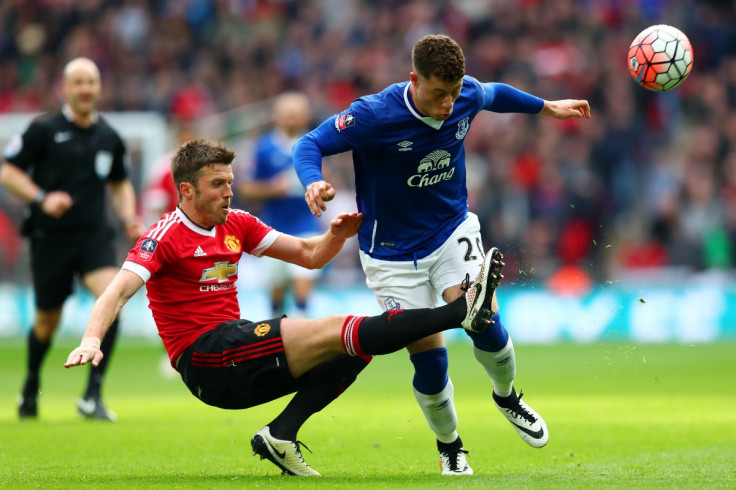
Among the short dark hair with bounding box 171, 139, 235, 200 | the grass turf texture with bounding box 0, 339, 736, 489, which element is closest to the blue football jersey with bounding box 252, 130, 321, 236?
the grass turf texture with bounding box 0, 339, 736, 489

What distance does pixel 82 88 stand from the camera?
348 inches

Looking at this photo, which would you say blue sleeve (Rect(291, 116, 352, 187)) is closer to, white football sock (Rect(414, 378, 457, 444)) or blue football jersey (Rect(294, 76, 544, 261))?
blue football jersey (Rect(294, 76, 544, 261))

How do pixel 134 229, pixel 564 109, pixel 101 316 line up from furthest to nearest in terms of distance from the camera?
pixel 134 229 → pixel 564 109 → pixel 101 316

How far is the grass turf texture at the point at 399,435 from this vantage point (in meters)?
5.68

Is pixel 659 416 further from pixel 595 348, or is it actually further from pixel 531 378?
pixel 595 348

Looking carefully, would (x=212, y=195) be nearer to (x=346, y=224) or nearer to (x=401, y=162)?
(x=346, y=224)

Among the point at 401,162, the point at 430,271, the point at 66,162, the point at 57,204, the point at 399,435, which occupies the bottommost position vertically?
the point at 399,435

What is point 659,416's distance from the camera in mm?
8852

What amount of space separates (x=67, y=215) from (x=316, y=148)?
12.0ft

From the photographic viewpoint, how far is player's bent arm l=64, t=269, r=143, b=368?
16.9 feet

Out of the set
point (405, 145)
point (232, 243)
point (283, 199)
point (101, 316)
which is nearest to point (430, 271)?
point (405, 145)

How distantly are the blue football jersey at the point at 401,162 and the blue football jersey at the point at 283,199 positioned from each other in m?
5.63

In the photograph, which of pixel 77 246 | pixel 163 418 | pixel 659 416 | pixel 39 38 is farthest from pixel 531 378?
pixel 39 38

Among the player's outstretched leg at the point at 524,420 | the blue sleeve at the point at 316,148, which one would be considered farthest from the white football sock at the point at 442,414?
the blue sleeve at the point at 316,148
